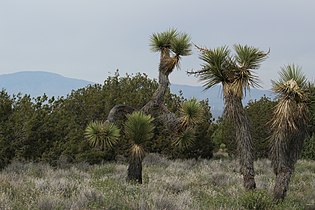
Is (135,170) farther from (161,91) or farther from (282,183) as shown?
(282,183)

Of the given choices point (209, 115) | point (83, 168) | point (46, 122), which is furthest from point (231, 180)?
point (209, 115)

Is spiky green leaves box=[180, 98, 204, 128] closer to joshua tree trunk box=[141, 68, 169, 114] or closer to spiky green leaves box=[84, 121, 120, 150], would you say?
joshua tree trunk box=[141, 68, 169, 114]

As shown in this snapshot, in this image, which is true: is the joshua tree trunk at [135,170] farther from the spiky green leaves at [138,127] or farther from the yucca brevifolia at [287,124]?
the yucca brevifolia at [287,124]

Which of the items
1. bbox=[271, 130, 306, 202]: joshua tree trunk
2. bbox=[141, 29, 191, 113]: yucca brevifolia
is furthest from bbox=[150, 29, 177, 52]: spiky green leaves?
bbox=[271, 130, 306, 202]: joshua tree trunk

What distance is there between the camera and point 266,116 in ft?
73.7

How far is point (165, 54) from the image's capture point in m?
12.2

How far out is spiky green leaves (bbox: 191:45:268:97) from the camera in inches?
377

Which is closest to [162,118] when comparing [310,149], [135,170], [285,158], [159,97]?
[159,97]

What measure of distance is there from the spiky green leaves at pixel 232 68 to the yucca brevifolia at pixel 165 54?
84.7 inches

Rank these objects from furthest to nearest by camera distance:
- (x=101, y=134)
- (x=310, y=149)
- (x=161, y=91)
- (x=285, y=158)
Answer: (x=310, y=149)
(x=161, y=91)
(x=101, y=134)
(x=285, y=158)

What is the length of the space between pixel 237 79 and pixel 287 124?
1512 mm

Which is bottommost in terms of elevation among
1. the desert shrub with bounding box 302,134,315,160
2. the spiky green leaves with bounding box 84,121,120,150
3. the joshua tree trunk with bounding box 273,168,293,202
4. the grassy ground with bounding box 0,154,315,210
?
the grassy ground with bounding box 0,154,315,210

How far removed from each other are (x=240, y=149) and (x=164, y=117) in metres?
2.84

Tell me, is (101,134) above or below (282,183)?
above
